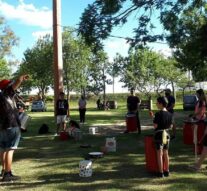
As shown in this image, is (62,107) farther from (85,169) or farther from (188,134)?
(85,169)

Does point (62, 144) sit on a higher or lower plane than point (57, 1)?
lower

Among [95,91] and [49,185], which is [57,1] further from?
[95,91]

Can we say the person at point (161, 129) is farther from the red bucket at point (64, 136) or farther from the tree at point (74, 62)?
the tree at point (74, 62)

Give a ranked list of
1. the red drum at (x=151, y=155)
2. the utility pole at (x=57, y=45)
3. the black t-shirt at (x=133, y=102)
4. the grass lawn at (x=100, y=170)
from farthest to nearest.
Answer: the utility pole at (x=57, y=45)
the black t-shirt at (x=133, y=102)
the red drum at (x=151, y=155)
the grass lawn at (x=100, y=170)

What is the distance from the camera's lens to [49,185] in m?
8.42

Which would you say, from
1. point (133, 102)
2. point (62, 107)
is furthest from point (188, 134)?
point (62, 107)

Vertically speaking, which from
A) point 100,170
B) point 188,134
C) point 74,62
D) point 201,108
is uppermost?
point 74,62

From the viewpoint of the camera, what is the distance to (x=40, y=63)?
8300 centimetres

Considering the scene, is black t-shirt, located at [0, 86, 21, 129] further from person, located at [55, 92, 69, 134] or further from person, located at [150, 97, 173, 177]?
person, located at [55, 92, 69, 134]

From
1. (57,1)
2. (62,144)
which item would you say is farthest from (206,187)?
(57,1)

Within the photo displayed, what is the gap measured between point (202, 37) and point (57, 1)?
21.6ft

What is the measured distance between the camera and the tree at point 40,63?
82.1m

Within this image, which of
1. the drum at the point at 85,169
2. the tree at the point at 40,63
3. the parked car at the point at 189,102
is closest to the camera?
the drum at the point at 85,169

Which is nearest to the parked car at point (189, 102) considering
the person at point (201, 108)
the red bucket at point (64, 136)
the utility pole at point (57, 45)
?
the utility pole at point (57, 45)
